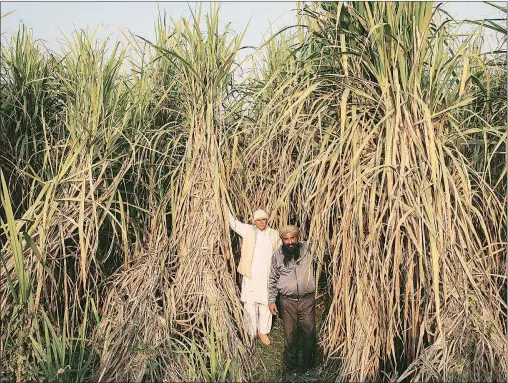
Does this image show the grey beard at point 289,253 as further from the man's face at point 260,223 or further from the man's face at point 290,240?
the man's face at point 260,223

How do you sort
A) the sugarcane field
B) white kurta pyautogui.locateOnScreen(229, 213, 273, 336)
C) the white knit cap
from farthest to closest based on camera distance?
white kurta pyautogui.locateOnScreen(229, 213, 273, 336), the white knit cap, the sugarcane field

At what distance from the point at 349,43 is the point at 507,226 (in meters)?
1.38

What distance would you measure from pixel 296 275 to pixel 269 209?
1.77 feet

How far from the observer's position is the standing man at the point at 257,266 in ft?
14.1

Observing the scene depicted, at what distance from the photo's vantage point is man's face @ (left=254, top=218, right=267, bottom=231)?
13.9 feet

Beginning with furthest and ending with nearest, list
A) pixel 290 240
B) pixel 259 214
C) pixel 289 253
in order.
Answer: pixel 259 214 → pixel 289 253 → pixel 290 240

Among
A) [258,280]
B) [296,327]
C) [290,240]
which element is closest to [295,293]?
[296,327]

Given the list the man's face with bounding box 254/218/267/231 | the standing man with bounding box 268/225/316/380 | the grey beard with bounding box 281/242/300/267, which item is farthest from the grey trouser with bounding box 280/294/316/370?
the man's face with bounding box 254/218/267/231

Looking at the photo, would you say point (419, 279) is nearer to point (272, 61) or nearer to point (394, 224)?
point (394, 224)

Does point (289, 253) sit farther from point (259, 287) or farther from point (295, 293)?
point (259, 287)

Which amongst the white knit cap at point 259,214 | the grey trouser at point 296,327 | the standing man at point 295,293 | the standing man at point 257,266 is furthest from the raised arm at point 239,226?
the grey trouser at point 296,327

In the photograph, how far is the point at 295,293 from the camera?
→ 4023mm

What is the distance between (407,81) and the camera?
10.8ft

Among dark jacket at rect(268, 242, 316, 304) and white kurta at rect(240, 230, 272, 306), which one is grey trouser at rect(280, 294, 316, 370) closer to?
dark jacket at rect(268, 242, 316, 304)
